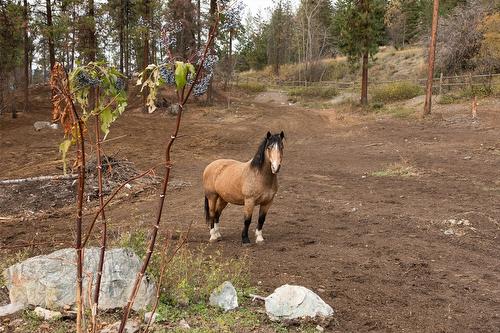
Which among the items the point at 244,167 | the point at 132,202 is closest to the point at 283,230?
the point at 244,167

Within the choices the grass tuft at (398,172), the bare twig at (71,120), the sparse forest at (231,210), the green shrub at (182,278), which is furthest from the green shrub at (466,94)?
the bare twig at (71,120)

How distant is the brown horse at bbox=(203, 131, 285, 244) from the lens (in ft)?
23.7

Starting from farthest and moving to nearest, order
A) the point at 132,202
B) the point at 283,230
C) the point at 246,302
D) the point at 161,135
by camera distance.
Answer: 1. the point at 161,135
2. the point at 132,202
3. the point at 283,230
4. the point at 246,302

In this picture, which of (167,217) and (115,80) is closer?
(115,80)

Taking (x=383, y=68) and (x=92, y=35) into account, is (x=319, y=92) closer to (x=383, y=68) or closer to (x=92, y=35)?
(x=383, y=68)

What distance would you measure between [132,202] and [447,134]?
1407 cm

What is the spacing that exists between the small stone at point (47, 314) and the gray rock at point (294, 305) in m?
1.99

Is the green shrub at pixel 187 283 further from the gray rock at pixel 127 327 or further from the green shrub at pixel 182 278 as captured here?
the gray rock at pixel 127 327

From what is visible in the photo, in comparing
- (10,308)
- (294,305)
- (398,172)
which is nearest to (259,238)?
(294,305)

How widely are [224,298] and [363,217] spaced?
17.1 feet

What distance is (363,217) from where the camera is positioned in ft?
30.6

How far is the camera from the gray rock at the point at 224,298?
4.74 m

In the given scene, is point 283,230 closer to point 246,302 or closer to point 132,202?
point 246,302

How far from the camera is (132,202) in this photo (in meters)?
11.4
